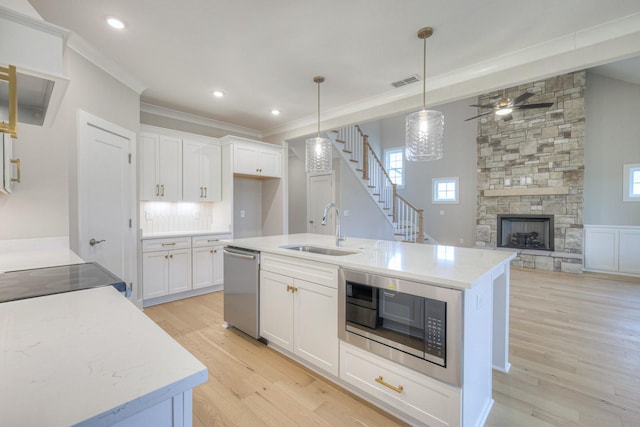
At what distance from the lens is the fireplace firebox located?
614 centimetres

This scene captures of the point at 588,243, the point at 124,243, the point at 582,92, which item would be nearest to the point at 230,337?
the point at 124,243

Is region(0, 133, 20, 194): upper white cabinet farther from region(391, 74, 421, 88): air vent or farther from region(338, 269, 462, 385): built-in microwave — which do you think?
region(391, 74, 421, 88): air vent

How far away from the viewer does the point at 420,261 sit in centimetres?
197

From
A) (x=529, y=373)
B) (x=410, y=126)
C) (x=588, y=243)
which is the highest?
(x=410, y=126)

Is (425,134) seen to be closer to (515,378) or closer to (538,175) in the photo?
(515,378)

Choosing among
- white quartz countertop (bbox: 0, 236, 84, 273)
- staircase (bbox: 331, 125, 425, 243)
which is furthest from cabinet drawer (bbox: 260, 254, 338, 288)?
staircase (bbox: 331, 125, 425, 243)

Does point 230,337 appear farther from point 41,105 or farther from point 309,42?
point 309,42

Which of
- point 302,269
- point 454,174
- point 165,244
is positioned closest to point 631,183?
point 454,174

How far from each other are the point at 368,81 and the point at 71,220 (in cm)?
340

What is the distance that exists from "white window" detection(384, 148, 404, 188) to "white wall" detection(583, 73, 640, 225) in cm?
410

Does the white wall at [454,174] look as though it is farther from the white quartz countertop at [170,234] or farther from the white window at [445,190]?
the white quartz countertop at [170,234]

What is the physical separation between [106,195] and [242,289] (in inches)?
69.7

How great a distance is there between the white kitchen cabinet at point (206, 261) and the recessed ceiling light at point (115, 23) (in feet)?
8.54

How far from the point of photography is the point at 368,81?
11.6 feet
